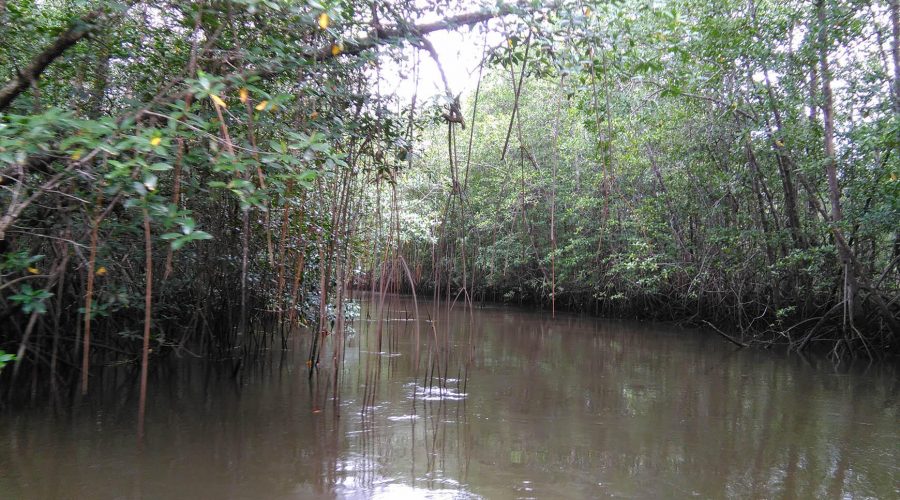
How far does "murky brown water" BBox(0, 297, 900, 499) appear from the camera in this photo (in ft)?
10.1

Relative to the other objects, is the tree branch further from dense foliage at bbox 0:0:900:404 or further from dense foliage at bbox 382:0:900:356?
dense foliage at bbox 382:0:900:356

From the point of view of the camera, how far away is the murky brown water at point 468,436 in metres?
3.09

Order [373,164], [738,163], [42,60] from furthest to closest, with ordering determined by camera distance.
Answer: [738,163] → [373,164] → [42,60]

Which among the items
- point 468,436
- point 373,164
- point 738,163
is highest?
point 738,163

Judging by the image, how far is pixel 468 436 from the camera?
396 centimetres

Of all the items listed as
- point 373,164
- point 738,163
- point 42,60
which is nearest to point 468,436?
point 373,164

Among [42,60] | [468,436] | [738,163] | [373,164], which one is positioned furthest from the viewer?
[738,163]

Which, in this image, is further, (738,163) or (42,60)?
(738,163)

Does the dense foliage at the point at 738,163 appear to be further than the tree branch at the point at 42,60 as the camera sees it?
Yes

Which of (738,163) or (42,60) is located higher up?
(738,163)

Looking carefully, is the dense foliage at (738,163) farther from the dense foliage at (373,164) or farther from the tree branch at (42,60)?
the tree branch at (42,60)

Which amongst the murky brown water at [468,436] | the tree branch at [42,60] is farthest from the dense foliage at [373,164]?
the murky brown water at [468,436]

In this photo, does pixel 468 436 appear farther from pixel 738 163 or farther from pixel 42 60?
pixel 738 163

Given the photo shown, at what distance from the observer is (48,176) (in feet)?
9.34
